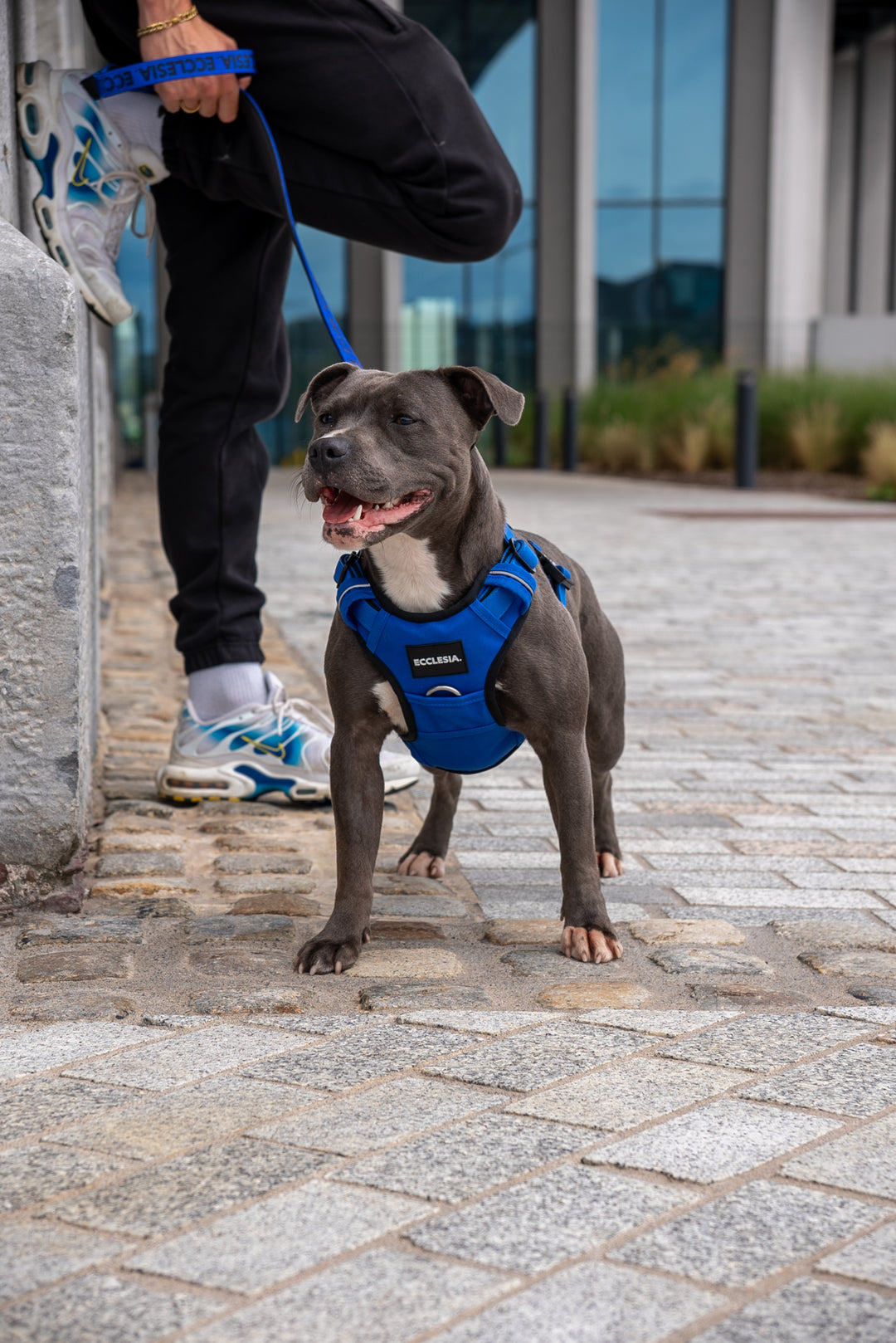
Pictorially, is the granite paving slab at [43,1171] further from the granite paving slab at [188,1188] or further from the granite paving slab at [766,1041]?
the granite paving slab at [766,1041]

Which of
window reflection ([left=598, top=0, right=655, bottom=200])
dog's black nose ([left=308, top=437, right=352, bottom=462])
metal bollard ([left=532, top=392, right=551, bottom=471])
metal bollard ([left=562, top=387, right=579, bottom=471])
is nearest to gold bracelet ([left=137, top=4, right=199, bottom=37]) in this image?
dog's black nose ([left=308, top=437, right=352, bottom=462])

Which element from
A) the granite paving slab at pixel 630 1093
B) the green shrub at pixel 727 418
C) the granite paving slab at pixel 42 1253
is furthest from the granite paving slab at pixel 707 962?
the green shrub at pixel 727 418

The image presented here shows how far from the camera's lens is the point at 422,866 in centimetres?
345

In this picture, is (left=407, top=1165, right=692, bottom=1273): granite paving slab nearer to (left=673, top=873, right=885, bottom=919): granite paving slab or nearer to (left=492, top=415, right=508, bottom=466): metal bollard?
(left=673, top=873, right=885, bottom=919): granite paving slab

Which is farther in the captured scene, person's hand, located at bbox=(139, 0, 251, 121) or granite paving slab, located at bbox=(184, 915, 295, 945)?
person's hand, located at bbox=(139, 0, 251, 121)

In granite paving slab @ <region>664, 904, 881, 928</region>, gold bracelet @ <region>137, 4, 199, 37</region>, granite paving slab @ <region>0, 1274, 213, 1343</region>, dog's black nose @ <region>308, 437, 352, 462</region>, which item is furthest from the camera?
gold bracelet @ <region>137, 4, 199, 37</region>

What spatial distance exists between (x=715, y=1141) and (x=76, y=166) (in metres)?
2.76

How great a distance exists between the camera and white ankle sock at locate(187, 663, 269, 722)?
4008 mm

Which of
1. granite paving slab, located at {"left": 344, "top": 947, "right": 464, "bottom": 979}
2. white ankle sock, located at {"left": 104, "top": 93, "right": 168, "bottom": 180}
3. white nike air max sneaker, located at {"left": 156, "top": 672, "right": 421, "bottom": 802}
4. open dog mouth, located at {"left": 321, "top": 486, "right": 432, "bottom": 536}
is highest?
white ankle sock, located at {"left": 104, "top": 93, "right": 168, "bottom": 180}

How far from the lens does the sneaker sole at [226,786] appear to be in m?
3.96

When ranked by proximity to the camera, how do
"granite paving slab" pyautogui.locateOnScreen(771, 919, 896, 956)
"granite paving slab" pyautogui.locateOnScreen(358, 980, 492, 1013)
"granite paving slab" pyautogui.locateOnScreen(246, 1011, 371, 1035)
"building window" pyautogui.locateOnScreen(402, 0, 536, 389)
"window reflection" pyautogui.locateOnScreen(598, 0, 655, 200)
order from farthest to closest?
"building window" pyautogui.locateOnScreen(402, 0, 536, 389), "window reflection" pyautogui.locateOnScreen(598, 0, 655, 200), "granite paving slab" pyautogui.locateOnScreen(771, 919, 896, 956), "granite paving slab" pyautogui.locateOnScreen(358, 980, 492, 1013), "granite paving slab" pyautogui.locateOnScreen(246, 1011, 371, 1035)

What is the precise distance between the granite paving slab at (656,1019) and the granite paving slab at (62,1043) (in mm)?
749

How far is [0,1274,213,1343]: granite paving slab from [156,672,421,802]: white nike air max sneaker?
237cm

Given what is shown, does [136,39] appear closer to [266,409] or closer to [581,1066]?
[266,409]
